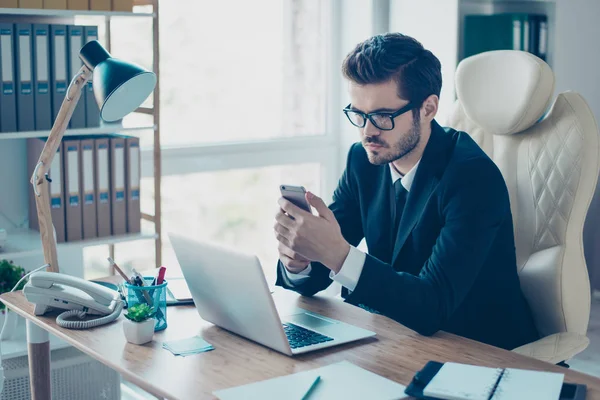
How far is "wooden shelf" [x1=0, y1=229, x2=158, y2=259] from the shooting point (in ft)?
8.54

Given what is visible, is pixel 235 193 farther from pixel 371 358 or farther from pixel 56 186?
pixel 371 358

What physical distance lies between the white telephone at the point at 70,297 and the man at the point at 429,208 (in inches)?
16.3

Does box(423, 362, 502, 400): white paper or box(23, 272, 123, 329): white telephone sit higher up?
box(23, 272, 123, 329): white telephone

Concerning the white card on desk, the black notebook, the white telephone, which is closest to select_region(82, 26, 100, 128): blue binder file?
the white telephone

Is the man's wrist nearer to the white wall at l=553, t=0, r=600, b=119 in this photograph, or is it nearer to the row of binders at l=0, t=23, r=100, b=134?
the row of binders at l=0, t=23, r=100, b=134

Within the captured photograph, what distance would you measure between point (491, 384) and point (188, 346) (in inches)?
23.2

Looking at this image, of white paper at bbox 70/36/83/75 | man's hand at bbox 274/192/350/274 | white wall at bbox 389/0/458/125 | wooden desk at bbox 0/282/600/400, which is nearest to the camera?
wooden desk at bbox 0/282/600/400

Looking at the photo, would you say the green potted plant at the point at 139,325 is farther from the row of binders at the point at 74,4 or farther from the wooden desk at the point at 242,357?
the row of binders at the point at 74,4

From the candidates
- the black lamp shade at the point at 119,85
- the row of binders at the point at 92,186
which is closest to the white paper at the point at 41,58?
the row of binders at the point at 92,186

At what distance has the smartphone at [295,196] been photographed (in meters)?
1.59

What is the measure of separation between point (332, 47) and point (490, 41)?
0.78 metres

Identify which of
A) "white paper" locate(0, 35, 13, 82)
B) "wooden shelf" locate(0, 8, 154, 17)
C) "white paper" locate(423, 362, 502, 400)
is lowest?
"white paper" locate(423, 362, 502, 400)

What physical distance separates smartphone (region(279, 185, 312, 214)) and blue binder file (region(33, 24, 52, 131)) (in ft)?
4.47

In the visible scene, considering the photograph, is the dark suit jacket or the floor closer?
the dark suit jacket
